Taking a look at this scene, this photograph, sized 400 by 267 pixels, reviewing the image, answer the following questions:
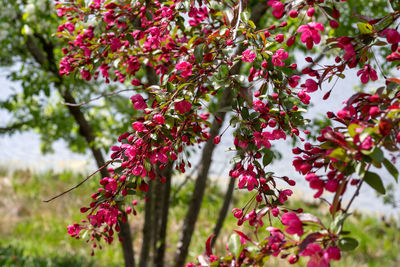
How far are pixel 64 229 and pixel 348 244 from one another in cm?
545

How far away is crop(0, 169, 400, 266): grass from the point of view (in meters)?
4.42

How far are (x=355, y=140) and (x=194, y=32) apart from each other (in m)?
1.39

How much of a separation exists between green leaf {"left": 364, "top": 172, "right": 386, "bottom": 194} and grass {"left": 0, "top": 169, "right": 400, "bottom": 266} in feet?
8.81

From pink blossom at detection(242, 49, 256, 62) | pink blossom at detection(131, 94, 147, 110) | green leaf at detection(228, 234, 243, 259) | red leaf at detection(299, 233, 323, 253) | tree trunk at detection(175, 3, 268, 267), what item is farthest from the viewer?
tree trunk at detection(175, 3, 268, 267)

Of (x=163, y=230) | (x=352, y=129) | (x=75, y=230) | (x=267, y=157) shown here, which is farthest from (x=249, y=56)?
(x=163, y=230)

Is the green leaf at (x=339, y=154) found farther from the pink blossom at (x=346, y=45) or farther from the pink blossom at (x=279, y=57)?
the pink blossom at (x=279, y=57)

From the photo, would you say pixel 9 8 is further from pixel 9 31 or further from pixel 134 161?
pixel 134 161

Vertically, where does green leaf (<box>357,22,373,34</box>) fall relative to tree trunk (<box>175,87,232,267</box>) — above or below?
below

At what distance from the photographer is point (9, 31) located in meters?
3.78

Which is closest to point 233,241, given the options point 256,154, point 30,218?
point 256,154

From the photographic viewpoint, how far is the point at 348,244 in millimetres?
803

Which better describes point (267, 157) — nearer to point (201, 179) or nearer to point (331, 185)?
point (331, 185)

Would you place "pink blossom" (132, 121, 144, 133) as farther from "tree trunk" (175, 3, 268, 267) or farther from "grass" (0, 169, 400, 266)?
"grass" (0, 169, 400, 266)

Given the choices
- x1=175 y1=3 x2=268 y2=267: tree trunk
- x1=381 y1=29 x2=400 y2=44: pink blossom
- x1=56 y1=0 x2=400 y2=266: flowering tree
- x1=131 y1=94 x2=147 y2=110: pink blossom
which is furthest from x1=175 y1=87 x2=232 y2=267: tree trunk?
x1=381 y1=29 x2=400 y2=44: pink blossom
